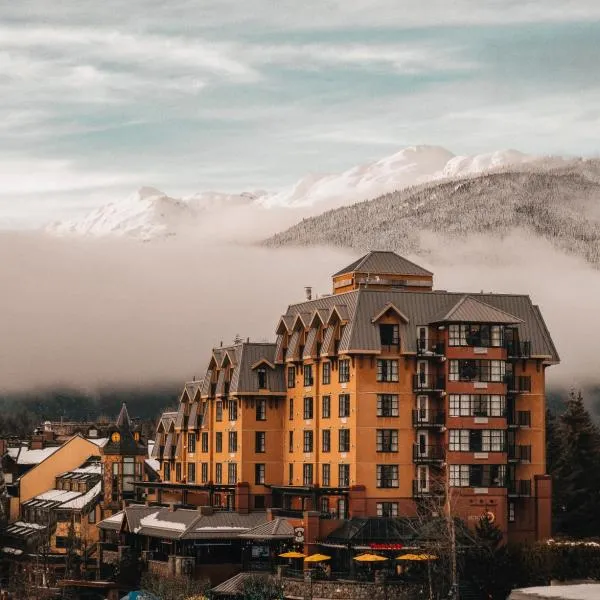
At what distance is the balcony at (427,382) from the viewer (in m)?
147

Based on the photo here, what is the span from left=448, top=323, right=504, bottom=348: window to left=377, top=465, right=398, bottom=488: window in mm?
11259

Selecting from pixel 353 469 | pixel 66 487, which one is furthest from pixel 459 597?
pixel 66 487

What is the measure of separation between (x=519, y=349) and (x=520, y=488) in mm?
11552

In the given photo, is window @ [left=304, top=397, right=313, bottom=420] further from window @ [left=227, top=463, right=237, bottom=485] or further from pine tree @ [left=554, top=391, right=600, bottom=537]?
pine tree @ [left=554, top=391, right=600, bottom=537]

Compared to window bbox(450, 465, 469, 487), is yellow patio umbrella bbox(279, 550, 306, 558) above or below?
below

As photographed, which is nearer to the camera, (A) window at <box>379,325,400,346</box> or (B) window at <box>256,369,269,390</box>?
(A) window at <box>379,325,400,346</box>

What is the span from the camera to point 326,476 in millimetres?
Result: 151625

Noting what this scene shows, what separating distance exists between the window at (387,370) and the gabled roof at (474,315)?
482cm

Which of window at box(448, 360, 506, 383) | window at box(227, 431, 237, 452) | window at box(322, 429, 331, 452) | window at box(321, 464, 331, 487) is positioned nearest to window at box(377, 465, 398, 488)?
window at box(321, 464, 331, 487)

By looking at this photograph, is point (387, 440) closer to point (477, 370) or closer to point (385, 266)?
point (477, 370)

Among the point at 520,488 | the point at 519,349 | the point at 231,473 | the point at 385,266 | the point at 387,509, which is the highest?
the point at 385,266

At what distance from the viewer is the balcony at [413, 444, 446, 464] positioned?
479 feet

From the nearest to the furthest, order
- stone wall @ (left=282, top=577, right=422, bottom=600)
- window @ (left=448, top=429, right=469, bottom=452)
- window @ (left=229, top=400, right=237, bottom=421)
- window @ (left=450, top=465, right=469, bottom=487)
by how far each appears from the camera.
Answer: stone wall @ (left=282, top=577, right=422, bottom=600) < window @ (left=450, top=465, right=469, bottom=487) < window @ (left=448, top=429, right=469, bottom=452) < window @ (left=229, top=400, right=237, bottom=421)

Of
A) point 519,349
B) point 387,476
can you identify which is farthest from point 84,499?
point 519,349
